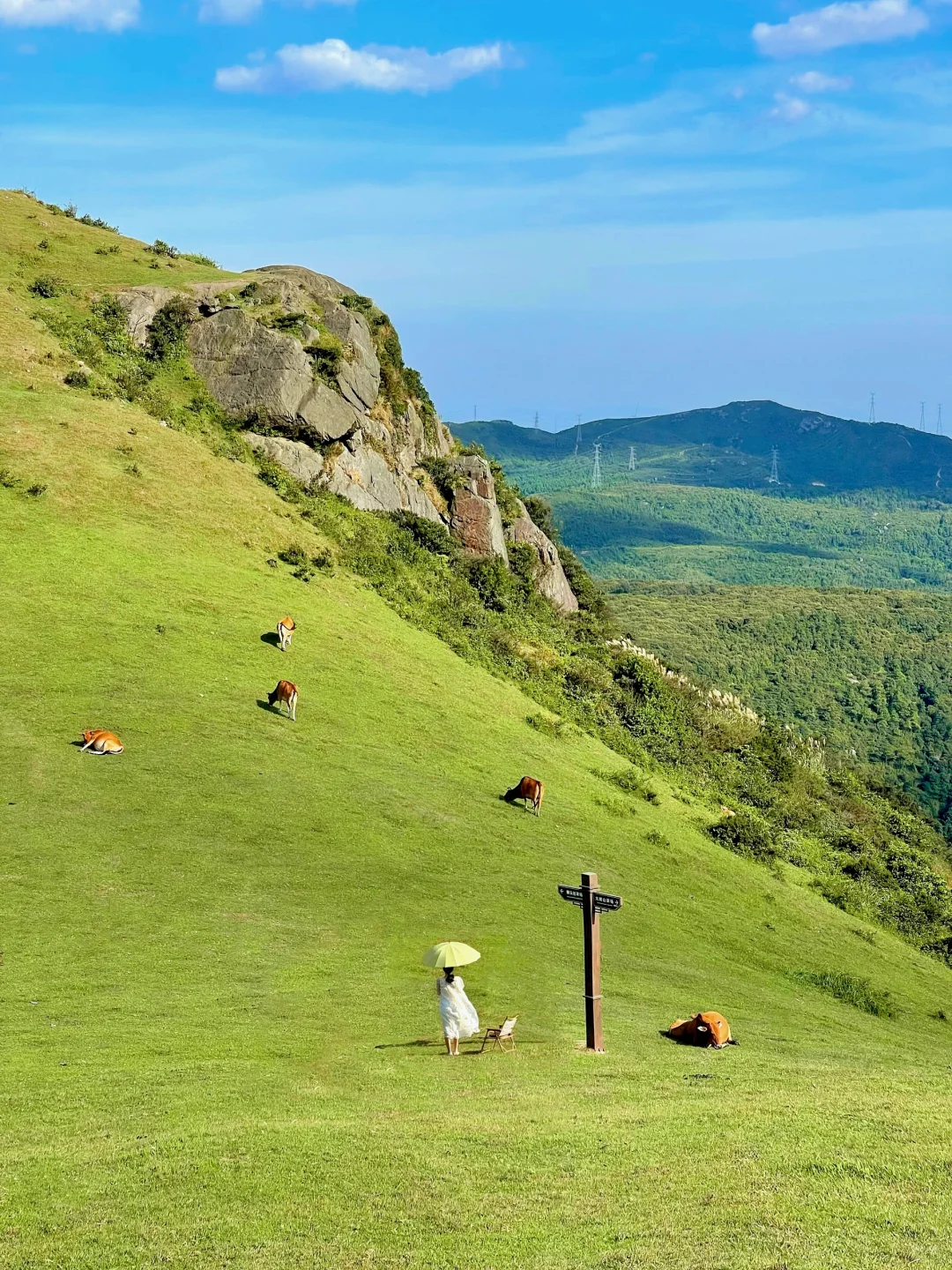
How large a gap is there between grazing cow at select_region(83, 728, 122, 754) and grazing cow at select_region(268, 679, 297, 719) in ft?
16.9

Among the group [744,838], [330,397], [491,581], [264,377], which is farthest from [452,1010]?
[330,397]

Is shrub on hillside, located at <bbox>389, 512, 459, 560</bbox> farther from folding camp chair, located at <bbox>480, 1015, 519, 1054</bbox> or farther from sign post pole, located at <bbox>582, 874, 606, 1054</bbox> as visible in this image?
folding camp chair, located at <bbox>480, 1015, 519, 1054</bbox>

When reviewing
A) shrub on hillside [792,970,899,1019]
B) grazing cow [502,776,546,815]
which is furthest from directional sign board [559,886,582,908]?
grazing cow [502,776,546,815]

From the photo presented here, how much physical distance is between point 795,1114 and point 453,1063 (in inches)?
179

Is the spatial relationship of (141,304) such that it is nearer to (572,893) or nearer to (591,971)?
(572,893)

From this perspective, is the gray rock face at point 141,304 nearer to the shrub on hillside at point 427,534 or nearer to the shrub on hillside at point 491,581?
the shrub on hillside at point 427,534

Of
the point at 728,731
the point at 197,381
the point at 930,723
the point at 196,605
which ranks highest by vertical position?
the point at 197,381

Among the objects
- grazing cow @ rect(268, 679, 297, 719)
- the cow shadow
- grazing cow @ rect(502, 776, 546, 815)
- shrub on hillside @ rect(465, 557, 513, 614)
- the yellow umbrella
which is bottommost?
the cow shadow

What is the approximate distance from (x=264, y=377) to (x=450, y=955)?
132 feet

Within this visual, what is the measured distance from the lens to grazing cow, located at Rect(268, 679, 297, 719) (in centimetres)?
3120

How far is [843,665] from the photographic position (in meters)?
125

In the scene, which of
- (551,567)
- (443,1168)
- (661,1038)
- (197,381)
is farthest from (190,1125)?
(551,567)

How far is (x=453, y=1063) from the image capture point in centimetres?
1600

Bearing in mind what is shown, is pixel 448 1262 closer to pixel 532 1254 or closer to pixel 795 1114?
pixel 532 1254
